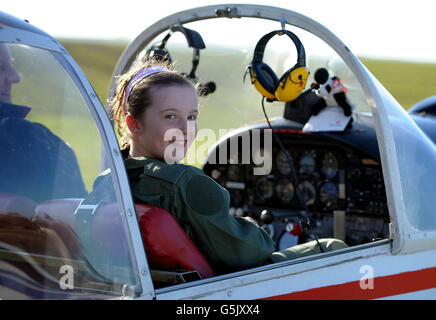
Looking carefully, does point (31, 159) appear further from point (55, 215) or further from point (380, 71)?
point (380, 71)

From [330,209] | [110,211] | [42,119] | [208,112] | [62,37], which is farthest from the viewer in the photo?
[62,37]

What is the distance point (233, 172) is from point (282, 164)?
1.26ft

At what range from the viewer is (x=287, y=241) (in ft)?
13.0

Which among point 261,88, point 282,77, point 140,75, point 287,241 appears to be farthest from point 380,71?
point 140,75

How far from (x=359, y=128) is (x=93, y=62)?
3270cm

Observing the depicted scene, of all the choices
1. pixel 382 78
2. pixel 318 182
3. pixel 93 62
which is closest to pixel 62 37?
pixel 93 62

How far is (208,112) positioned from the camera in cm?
374

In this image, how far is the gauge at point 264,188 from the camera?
437cm

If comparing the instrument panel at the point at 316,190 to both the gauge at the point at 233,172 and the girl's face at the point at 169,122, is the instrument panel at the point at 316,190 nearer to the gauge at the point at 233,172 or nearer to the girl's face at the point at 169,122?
the gauge at the point at 233,172

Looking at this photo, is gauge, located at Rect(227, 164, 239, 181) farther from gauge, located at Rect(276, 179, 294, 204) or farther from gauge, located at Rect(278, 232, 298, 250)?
gauge, located at Rect(278, 232, 298, 250)

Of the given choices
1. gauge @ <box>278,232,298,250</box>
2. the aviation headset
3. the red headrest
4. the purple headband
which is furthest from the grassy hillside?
the red headrest

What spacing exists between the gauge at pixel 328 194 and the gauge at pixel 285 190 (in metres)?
0.24

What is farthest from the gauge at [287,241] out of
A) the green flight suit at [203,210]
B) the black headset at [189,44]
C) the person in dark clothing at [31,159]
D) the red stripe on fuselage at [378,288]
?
the person in dark clothing at [31,159]

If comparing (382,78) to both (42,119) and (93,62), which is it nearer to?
(93,62)
